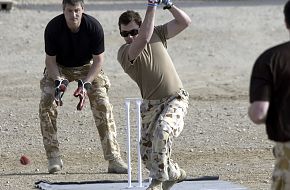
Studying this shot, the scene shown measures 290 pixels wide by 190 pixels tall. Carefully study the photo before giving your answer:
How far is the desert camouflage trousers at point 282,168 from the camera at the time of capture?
6.87m

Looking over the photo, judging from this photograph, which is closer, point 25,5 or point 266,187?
point 266,187

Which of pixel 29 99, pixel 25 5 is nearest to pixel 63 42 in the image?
pixel 29 99

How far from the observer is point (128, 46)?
362 inches

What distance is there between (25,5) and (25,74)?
5042mm

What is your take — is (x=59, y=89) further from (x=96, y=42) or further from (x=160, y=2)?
(x=160, y=2)

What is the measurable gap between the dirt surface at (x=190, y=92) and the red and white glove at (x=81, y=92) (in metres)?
0.96

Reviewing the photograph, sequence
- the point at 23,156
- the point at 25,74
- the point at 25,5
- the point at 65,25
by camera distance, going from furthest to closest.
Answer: the point at 25,5, the point at 25,74, the point at 23,156, the point at 65,25

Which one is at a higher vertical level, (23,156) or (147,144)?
(147,144)

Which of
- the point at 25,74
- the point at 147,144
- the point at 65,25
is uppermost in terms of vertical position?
the point at 65,25

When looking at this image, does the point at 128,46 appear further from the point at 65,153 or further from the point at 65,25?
the point at 65,153

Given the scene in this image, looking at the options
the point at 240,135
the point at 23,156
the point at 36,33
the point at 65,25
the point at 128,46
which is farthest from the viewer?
the point at 36,33

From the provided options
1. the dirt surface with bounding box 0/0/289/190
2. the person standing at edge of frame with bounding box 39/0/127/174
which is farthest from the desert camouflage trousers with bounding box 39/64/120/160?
the dirt surface with bounding box 0/0/289/190

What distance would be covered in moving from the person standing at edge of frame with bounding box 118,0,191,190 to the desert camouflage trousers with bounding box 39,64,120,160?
193cm

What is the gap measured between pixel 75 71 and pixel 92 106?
433 mm
